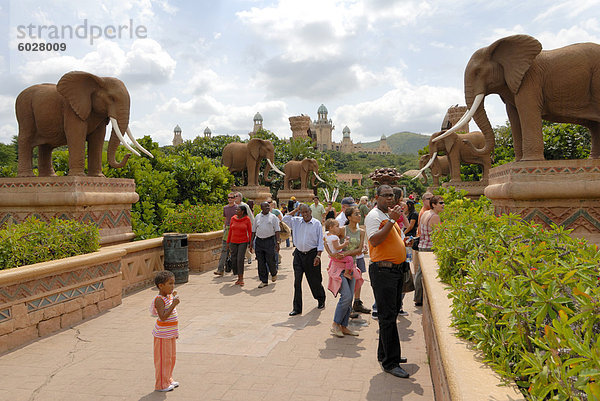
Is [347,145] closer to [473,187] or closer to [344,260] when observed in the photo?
[473,187]

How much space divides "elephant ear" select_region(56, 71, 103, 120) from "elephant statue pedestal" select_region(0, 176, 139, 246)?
4.52ft

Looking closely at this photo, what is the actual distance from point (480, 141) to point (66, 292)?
47.2 feet

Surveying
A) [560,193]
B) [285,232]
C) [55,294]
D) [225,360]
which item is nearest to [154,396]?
[225,360]

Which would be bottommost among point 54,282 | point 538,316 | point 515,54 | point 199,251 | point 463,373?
point 199,251

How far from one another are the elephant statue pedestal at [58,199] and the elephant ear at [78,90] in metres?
1.38

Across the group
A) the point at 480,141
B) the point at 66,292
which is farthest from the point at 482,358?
the point at 480,141

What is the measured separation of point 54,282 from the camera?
19.1ft

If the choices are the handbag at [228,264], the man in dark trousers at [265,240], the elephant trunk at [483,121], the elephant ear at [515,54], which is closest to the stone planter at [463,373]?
the elephant ear at [515,54]

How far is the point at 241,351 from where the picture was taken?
5020 millimetres

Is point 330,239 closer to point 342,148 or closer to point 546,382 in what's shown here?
point 546,382

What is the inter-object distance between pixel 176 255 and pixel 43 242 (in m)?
3.03

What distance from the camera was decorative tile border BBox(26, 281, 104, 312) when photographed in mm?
5523

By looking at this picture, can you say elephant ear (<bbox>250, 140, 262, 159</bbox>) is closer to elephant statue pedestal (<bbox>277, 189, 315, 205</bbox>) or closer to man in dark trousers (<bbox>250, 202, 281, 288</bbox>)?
elephant statue pedestal (<bbox>277, 189, 315, 205</bbox>)

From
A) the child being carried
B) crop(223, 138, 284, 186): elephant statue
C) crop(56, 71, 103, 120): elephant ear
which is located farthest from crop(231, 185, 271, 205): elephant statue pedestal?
the child being carried
